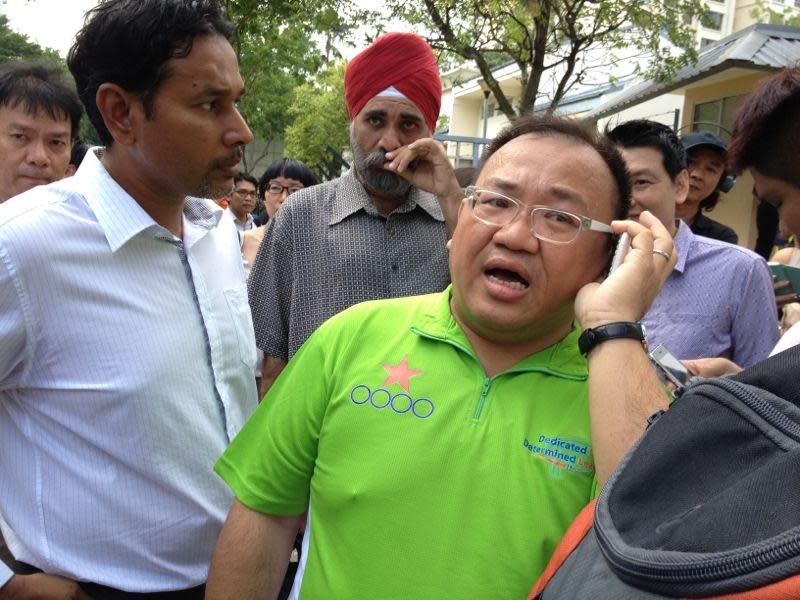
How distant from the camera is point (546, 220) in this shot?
5.66 ft

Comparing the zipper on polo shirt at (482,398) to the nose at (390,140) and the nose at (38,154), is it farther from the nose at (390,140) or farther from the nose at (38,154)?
the nose at (38,154)

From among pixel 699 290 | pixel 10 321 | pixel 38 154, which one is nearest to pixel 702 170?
pixel 699 290

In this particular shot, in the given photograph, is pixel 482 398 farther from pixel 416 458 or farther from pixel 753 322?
pixel 753 322

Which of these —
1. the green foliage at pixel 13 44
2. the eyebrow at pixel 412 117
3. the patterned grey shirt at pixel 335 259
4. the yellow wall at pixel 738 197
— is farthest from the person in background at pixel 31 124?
the green foliage at pixel 13 44

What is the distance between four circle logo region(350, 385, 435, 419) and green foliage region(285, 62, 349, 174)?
30.3 m

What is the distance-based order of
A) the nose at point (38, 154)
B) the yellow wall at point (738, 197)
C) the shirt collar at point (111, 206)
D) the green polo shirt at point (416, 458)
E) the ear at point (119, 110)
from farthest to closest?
the yellow wall at point (738, 197)
the nose at point (38, 154)
the ear at point (119, 110)
the shirt collar at point (111, 206)
the green polo shirt at point (416, 458)

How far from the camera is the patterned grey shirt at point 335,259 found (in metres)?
2.96

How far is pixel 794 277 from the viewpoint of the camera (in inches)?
143

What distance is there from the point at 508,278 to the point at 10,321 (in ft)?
4.00

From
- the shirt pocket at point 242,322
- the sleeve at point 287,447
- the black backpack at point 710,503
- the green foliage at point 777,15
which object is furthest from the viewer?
the green foliage at point 777,15

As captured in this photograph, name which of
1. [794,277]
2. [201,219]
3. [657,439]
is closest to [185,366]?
[201,219]

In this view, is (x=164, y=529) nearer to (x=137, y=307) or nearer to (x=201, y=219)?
(x=137, y=307)

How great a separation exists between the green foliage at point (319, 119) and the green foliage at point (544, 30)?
21259 millimetres

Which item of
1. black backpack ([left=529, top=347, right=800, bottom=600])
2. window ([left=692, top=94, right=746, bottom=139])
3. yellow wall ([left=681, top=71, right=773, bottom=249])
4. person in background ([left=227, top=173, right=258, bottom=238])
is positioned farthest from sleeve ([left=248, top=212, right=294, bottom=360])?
window ([left=692, top=94, right=746, bottom=139])
